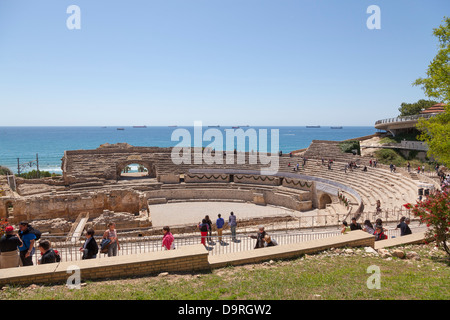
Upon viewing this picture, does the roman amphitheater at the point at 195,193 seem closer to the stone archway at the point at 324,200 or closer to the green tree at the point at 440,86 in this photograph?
the stone archway at the point at 324,200

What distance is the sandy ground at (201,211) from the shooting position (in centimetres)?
2508

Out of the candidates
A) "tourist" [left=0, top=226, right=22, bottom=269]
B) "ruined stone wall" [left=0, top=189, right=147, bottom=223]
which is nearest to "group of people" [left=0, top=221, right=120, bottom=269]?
"tourist" [left=0, top=226, right=22, bottom=269]

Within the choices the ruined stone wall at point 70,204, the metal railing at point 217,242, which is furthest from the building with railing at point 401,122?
the ruined stone wall at point 70,204

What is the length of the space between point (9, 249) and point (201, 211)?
65.3ft

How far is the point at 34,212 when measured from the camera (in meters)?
22.7

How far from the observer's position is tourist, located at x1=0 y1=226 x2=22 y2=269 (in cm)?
802

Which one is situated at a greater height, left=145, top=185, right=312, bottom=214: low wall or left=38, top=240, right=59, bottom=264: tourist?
left=38, top=240, right=59, bottom=264: tourist

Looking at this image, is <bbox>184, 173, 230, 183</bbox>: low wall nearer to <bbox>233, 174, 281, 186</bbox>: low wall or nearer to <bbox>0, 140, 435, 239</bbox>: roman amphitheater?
<bbox>0, 140, 435, 239</bbox>: roman amphitheater

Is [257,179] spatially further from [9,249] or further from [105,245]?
[9,249]

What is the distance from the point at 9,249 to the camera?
8.05 metres

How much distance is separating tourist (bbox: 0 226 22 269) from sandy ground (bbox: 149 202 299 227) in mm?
15584

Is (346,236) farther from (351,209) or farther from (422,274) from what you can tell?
(351,209)
